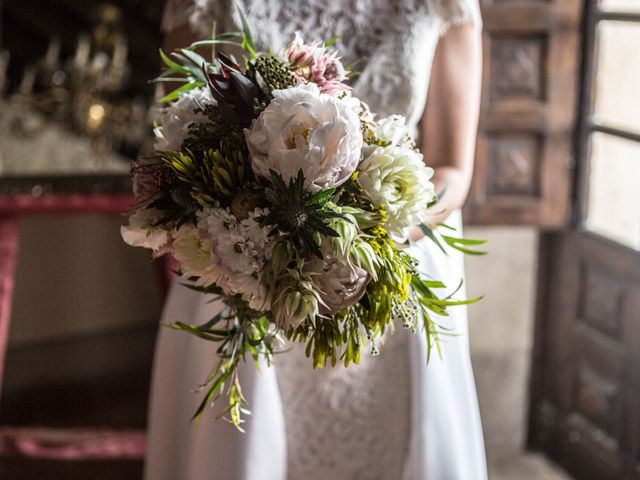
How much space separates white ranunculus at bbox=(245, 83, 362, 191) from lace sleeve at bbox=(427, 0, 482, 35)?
2.04 ft

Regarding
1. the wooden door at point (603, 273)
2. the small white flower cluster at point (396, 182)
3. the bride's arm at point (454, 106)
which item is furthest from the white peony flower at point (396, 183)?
the wooden door at point (603, 273)

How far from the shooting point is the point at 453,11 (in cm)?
171

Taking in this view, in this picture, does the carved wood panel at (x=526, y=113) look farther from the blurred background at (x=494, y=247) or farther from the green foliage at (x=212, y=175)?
the green foliage at (x=212, y=175)

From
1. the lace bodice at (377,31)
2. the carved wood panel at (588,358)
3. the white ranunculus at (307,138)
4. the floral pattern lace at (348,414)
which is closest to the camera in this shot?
the white ranunculus at (307,138)

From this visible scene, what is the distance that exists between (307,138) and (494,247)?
250cm

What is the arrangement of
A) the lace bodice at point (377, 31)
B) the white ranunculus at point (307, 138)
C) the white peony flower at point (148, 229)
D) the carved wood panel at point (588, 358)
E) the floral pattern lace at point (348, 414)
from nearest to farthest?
the white ranunculus at point (307, 138) < the white peony flower at point (148, 229) < the lace bodice at point (377, 31) < the floral pattern lace at point (348, 414) < the carved wood panel at point (588, 358)

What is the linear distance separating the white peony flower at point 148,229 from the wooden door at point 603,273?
6.48 feet

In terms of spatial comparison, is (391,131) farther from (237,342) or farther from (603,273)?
(603,273)

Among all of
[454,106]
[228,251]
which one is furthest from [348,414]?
[228,251]

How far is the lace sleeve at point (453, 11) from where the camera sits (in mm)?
1701

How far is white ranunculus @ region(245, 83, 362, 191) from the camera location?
1140mm

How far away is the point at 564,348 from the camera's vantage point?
3322 millimetres

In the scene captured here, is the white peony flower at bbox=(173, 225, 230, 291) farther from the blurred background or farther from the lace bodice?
the blurred background

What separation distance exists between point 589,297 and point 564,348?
0.27 meters
